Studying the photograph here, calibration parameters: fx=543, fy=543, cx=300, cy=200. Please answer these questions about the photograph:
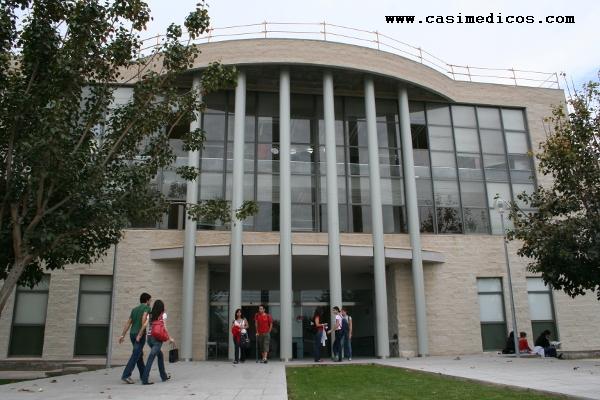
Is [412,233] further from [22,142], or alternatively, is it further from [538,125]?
[22,142]

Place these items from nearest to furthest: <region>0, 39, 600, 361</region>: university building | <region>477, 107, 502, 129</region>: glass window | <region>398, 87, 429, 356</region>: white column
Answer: <region>0, 39, 600, 361</region>: university building
<region>398, 87, 429, 356</region>: white column
<region>477, 107, 502, 129</region>: glass window

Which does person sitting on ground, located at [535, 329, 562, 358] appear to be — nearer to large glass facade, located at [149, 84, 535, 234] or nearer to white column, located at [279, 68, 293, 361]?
large glass facade, located at [149, 84, 535, 234]

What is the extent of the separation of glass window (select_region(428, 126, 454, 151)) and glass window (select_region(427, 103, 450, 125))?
32 cm

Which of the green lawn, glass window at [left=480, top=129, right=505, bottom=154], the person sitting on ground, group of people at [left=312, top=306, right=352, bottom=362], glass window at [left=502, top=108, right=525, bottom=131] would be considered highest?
glass window at [left=502, top=108, right=525, bottom=131]

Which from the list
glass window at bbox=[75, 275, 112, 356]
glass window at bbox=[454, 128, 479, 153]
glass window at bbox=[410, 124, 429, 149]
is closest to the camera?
glass window at bbox=[75, 275, 112, 356]

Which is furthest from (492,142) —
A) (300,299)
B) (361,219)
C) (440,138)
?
(300,299)

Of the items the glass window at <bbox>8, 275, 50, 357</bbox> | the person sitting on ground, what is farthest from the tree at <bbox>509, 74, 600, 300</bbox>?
the glass window at <bbox>8, 275, 50, 357</bbox>

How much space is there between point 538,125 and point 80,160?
21756 millimetres

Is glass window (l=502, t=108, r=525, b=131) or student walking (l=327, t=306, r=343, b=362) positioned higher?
glass window (l=502, t=108, r=525, b=131)

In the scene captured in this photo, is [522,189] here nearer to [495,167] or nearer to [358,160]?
[495,167]

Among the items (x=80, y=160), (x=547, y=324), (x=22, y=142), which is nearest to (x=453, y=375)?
(x=80, y=160)

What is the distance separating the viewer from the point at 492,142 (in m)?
25.0

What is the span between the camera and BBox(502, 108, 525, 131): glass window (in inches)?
1003

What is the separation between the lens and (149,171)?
11820 millimetres
